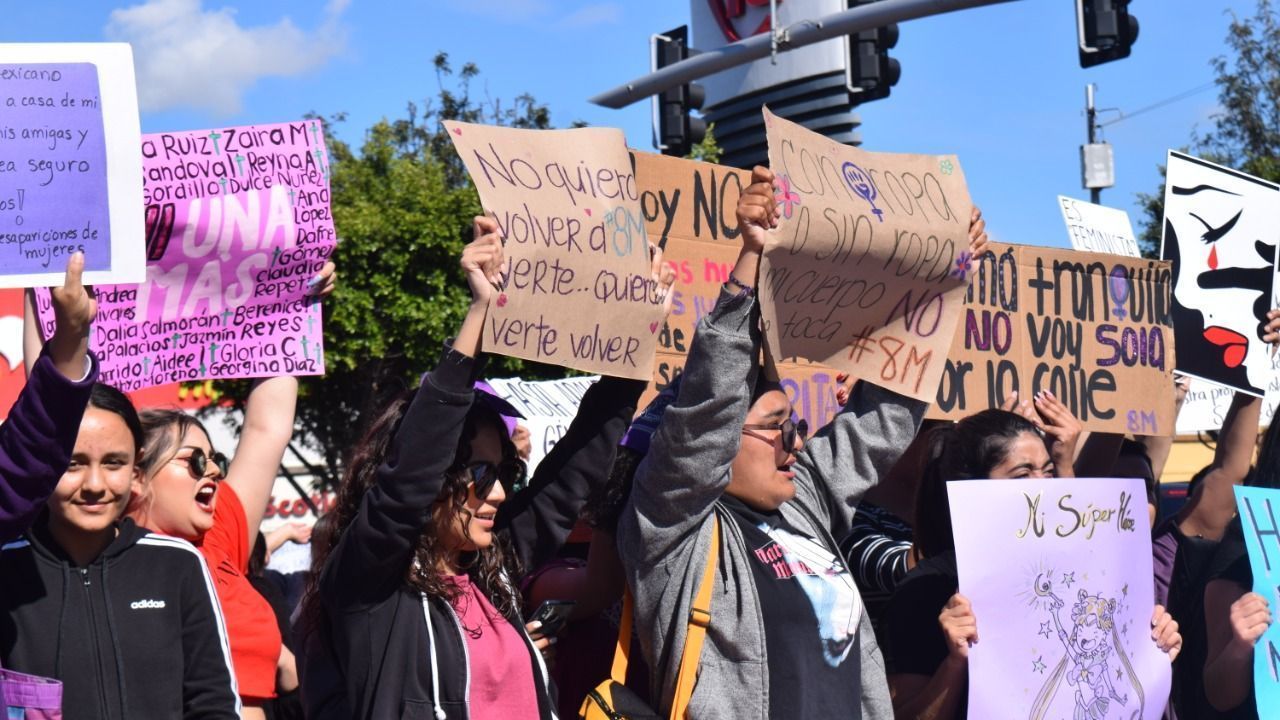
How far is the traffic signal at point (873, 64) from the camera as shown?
11242 mm

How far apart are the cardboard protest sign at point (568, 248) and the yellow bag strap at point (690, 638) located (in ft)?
1.67

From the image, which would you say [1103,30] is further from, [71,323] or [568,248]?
[71,323]

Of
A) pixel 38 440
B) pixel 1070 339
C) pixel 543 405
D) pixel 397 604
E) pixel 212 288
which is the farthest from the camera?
pixel 543 405

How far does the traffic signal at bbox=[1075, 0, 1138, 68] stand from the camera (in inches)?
387

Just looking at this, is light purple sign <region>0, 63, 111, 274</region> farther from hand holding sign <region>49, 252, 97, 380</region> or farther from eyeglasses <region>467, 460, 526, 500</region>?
eyeglasses <region>467, 460, 526, 500</region>

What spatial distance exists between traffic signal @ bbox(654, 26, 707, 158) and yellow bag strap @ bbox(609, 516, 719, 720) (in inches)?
373

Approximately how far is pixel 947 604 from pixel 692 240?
5.43ft

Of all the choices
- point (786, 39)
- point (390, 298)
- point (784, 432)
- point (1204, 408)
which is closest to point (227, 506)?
point (784, 432)

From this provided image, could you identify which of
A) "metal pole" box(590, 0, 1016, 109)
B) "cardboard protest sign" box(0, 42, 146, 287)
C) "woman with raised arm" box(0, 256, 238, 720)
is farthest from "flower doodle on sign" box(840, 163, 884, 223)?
"metal pole" box(590, 0, 1016, 109)

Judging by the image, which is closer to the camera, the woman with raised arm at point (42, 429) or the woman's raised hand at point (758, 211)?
the woman with raised arm at point (42, 429)

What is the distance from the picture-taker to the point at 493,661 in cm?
290

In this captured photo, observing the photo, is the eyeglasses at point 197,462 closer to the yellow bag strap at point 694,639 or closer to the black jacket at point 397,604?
the black jacket at point 397,604

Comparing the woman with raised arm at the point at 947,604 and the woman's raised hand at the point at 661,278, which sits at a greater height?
the woman's raised hand at the point at 661,278

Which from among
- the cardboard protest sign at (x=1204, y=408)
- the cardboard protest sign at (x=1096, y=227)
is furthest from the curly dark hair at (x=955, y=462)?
the cardboard protest sign at (x=1204, y=408)
